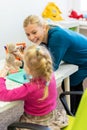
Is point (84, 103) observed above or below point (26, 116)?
above

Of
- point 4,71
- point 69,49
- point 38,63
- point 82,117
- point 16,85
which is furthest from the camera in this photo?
point 69,49

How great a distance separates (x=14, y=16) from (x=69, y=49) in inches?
53.8

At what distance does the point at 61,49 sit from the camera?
1860 mm

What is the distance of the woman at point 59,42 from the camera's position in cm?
183

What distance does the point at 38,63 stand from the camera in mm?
1368

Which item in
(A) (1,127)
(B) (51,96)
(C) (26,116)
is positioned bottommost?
(A) (1,127)

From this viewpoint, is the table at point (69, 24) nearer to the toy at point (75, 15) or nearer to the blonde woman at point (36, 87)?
the toy at point (75, 15)

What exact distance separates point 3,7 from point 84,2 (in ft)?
4.83

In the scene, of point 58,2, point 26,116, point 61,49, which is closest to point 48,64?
point 26,116

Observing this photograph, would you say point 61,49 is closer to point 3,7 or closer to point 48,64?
point 48,64

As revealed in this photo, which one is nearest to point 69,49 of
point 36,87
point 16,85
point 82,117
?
point 16,85

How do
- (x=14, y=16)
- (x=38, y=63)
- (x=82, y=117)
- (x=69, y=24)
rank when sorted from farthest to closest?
(x=69, y=24), (x=14, y=16), (x=38, y=63), (x=82, y=117)

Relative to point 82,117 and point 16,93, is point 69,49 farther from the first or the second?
point 82,117

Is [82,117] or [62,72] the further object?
[62,72]
